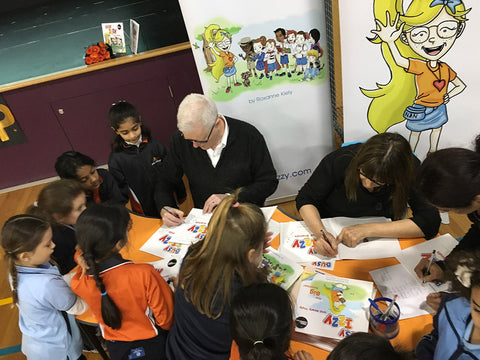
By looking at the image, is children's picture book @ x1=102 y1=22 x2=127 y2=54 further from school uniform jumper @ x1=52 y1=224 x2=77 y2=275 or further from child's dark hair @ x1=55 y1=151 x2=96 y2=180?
school uniform jumper @ x1=52 y1=224 x2=77 y2=275

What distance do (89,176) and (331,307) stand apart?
174 centimetres

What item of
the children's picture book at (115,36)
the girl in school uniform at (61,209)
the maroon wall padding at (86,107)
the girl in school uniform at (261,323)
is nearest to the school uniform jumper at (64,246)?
the girl in school uniform at (61,209)

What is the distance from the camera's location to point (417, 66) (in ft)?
7.07

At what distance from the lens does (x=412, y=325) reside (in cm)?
132

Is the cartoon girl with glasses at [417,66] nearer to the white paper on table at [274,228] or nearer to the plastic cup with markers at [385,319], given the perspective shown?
the white paper on table at [274,228]

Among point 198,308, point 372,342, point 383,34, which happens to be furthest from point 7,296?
point 383,34

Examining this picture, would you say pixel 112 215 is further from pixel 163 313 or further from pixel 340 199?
pixel 340 199

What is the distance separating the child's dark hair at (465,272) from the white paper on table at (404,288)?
9.1 inches

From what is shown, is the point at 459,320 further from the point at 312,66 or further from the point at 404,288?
the point at 312,66

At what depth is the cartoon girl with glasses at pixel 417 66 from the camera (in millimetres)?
1947

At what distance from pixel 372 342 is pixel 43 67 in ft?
15.7

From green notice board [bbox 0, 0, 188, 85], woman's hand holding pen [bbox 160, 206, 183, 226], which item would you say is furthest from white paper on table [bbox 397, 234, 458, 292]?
green notice board [bbox 0, 0, 188, 85]

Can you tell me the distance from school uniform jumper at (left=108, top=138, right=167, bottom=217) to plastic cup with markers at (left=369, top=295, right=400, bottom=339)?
5.99ft

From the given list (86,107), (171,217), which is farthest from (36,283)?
(86,107)
